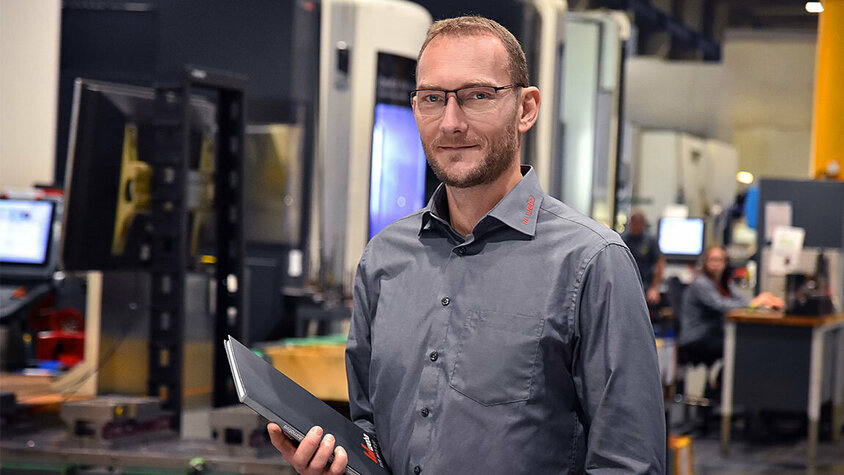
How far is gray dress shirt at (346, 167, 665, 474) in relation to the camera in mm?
1347

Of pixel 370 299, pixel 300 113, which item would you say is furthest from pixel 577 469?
pixel 300 113

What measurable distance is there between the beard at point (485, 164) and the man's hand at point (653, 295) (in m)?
7.37

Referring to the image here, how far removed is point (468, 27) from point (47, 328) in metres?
3.91

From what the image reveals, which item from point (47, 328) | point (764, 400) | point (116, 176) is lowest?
point (764, 400)

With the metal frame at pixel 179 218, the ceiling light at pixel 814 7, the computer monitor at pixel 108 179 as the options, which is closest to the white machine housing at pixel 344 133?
the metal frame at pixel 179 218

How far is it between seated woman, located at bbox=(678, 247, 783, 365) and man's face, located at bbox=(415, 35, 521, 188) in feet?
22.9

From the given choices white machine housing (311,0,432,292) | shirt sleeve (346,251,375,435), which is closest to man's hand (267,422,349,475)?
shirt sleeve (346,251,375,435)

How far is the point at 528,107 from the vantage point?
1.49 metres

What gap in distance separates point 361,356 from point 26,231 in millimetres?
4055

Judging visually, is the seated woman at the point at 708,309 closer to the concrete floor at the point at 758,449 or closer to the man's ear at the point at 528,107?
the concrete floor at the point at 758,449

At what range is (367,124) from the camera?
719 centimetres

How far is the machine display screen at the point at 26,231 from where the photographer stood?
515 cm

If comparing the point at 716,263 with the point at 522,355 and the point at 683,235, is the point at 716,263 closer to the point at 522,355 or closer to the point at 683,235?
the point at 683,235

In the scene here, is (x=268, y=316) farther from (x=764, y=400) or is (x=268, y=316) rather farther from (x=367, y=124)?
(x=764, y=400)
